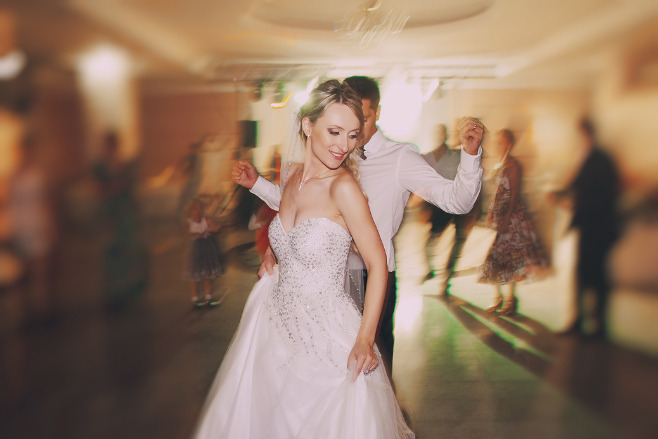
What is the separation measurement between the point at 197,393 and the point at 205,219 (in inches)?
24.9

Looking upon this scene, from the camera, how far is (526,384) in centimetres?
217

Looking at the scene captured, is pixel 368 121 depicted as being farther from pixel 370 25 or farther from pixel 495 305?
pixel 495 305

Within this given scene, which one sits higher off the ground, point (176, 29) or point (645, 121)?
point (176, 29)

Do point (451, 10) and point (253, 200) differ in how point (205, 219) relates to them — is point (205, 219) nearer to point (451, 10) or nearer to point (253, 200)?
point (253, 200)

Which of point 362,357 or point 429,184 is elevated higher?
point 429,184

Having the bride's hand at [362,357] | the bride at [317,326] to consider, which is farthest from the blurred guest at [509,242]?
the bride's hand at [362,357]

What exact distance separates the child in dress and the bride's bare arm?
79 cm

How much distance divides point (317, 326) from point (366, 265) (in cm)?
23

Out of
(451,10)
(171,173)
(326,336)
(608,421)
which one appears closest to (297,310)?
(326,336)

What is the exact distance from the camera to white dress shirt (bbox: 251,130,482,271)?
1.79 m

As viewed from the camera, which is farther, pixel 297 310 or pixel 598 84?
pixel 598 84

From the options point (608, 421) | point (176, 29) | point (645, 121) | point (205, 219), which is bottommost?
point (608, 421)

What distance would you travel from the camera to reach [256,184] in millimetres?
1794

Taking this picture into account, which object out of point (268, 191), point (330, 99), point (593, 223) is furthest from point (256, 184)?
point (593, 223)
